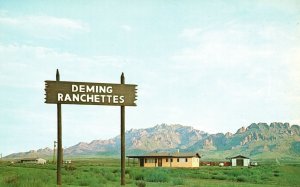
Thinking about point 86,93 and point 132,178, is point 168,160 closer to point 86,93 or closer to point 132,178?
point 132,178

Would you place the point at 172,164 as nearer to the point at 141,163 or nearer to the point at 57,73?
the point at 141,163

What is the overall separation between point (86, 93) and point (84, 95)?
0.10m

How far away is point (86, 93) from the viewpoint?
54.6ft

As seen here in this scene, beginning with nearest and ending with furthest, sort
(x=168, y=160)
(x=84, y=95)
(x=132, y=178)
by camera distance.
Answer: (x=84, y=95) → (x=132, y=178) → (x=168, y=160)

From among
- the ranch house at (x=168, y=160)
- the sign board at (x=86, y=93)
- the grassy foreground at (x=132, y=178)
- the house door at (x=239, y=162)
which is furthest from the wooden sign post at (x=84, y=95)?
the house door at (x=239, y=162)

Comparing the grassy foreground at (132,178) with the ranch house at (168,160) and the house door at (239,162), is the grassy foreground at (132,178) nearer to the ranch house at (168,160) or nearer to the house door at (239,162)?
the ranch house at (168,160)

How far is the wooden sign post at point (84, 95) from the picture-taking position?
53.7ft

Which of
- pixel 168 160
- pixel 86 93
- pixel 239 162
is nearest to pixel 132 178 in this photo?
pixel 86 93

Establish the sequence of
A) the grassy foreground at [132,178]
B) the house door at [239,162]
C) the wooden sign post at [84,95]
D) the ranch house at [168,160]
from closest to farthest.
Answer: the wooden sign post at [84,95], the grassy foreground at [132,178], the ranch house at [168,160], the house door at [239,162]

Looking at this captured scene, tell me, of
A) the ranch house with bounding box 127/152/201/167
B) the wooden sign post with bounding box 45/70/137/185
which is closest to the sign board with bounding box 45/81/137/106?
the wooden sign post with bounding box 45/70/137/185

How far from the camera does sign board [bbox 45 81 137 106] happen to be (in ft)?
53.8

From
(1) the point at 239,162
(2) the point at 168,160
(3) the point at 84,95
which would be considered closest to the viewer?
(3) the point at 84,95

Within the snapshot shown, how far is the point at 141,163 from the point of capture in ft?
267

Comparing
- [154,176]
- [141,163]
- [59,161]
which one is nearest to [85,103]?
[59,161]
